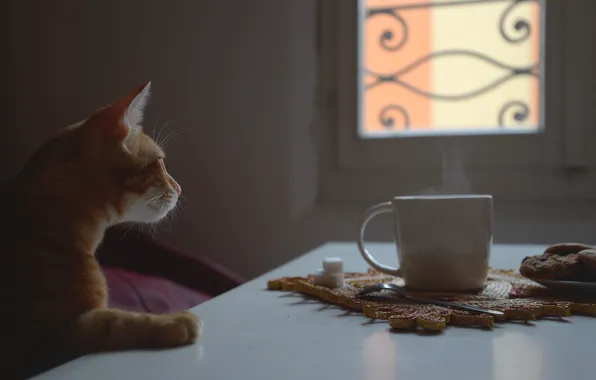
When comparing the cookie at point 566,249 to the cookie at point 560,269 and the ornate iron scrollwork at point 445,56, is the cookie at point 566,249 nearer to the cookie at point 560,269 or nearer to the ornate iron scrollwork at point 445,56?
the cookie at point 560,269

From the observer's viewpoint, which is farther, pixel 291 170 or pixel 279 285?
pixel 291 170

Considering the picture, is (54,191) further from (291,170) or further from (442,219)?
(291,170)

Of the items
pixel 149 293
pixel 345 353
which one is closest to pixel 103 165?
pixel 345 353

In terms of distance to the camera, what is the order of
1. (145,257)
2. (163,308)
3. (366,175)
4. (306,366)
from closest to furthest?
(306,366), (163,308), (145,257), (366,175)

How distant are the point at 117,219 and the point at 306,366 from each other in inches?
7.1

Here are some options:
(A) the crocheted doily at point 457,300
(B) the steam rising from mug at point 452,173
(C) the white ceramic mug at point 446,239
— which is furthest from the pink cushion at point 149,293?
(B) the steam rising from mug at point 452,173

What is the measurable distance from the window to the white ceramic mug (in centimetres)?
83

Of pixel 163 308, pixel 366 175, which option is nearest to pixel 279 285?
pixel 163 308

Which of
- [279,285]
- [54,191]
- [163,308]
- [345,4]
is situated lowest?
[163,308]

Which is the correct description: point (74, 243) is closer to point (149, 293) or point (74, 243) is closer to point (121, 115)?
point (121, 115)

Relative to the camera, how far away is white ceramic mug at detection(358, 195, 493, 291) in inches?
21.6

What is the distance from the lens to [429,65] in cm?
146

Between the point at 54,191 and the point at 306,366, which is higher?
the point at 54,191

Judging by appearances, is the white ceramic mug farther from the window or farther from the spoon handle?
the window
